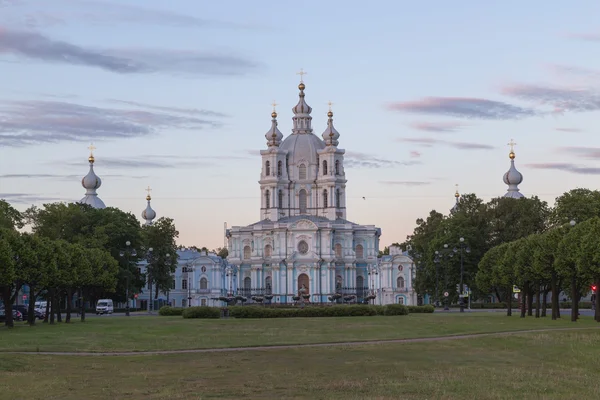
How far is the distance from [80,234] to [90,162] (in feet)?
224

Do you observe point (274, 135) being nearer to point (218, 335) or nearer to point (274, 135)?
point (274, 135)

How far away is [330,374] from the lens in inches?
1399

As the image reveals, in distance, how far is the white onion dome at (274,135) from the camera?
7697 inches

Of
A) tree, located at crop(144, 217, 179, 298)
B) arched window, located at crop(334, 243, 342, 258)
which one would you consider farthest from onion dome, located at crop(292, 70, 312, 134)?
tree, located at crop(144, 217, 179, 298)

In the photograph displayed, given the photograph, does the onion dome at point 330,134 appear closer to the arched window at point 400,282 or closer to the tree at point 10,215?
the arched window at point 400,282

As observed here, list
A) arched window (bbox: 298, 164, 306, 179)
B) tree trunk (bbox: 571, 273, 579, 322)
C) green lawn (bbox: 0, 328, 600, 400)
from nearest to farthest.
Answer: green lawn (bbox: 0, 328, 600, 400), tree trunk (bbox: 571, 273, 579, 322), arched window (bbox: 298, 164, 306, 179)

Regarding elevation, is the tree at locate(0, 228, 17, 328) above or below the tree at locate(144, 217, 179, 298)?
below

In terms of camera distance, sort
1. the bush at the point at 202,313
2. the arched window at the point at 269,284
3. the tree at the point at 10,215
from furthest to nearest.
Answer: the arched window at the point at 269,284 → the tree at the point at 10,215 → the bush at the point at 202,313

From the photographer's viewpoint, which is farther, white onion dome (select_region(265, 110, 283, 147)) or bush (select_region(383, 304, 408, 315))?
white onion dome (select_region(265, 110, 283, 147))

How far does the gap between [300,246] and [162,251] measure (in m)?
37.5

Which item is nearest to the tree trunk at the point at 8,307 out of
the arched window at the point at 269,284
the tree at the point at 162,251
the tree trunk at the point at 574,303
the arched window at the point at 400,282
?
the tree trunk at the point at 574,303

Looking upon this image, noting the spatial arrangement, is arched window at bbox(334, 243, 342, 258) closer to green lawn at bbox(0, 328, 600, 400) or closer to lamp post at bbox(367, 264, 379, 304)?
lamp post at bbox(367, 264, 379, 304)

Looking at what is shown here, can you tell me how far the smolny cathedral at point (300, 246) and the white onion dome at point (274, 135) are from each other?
0.60 ft

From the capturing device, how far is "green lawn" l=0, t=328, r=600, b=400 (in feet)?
99.3
